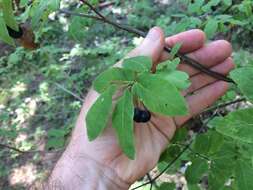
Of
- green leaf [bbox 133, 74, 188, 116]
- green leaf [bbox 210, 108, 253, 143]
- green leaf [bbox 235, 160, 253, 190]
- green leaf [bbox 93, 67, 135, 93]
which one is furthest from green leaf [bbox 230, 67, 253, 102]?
green leaf [bbox 235, 160, 253, 190]

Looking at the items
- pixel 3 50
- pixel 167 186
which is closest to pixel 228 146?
pixel 167 186

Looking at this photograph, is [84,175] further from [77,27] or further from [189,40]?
[189,40]

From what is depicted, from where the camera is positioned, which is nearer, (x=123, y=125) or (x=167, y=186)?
(x=123, y=125)

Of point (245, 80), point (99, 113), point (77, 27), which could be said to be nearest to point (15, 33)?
point (77, 27)

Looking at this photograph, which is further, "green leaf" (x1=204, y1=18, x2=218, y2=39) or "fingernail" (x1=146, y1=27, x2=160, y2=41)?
"green leaf" (x1=204, y1=18, x2=218, y2=39)

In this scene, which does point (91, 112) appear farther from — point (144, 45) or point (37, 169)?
point (37, 169)

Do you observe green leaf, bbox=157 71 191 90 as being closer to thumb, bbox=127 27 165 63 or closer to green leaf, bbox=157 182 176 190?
thumb, bbox=127 27 165 63
